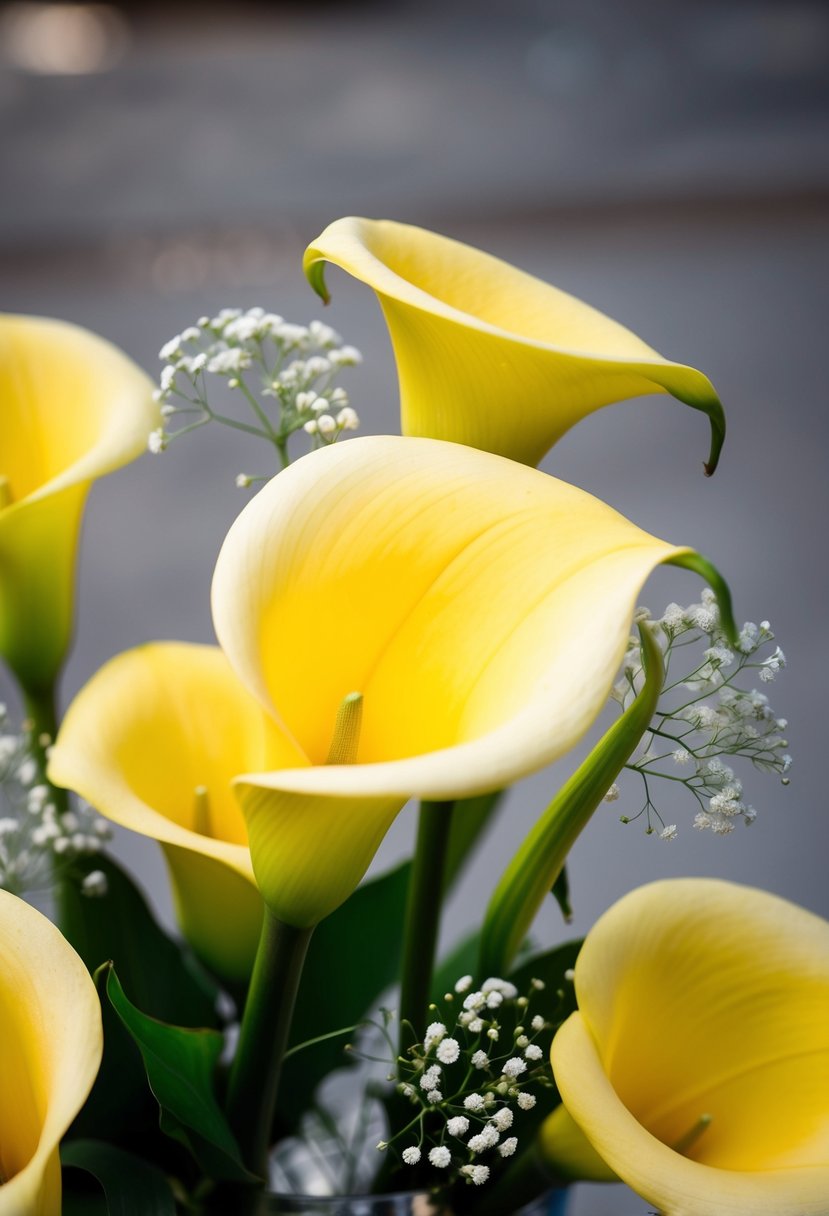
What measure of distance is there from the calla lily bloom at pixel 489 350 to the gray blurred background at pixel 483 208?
0.76 meters

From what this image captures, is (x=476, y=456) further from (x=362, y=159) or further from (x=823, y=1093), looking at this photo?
(x=362, y=159)

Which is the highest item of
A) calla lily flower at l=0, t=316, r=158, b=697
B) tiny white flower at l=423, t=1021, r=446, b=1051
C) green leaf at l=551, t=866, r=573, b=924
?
calla lily flower at l=0, t=316, r=158, b=697

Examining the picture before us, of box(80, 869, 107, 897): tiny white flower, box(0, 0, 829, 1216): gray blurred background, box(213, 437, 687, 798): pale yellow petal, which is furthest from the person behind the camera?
box(0, 0, 829, 1216): gray blurred background

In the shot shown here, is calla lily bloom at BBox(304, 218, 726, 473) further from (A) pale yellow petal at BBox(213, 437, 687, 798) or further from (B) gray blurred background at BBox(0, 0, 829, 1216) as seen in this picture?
(B) gray blurred background at BBox(0, 0, 829, 1216)

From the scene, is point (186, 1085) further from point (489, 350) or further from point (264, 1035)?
point (489, 350)

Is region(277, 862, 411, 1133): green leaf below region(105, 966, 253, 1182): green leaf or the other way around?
below

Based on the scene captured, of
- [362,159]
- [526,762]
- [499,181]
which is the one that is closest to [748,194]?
[499,181]

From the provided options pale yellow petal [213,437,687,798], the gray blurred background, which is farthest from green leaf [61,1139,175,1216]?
the gray blurred background

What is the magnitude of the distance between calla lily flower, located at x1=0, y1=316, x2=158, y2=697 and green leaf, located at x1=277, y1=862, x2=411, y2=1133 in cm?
11

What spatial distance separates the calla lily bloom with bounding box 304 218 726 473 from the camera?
0.26 meters

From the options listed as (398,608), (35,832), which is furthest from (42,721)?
(398,608)

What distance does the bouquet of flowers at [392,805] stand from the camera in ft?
0.79

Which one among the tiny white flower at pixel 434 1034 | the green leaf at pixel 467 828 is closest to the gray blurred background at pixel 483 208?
the green leaf at pixel 467 828

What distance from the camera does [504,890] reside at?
0.98 ft
